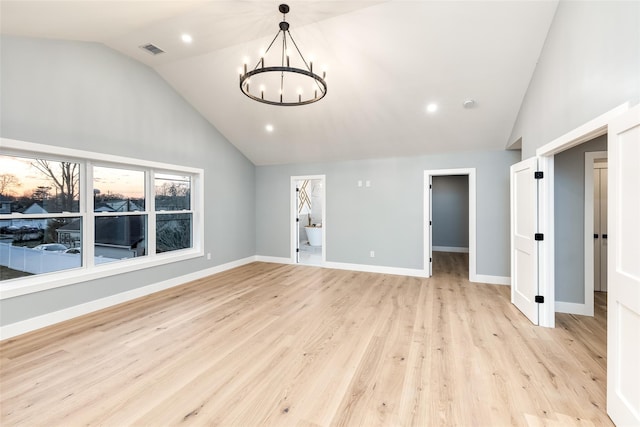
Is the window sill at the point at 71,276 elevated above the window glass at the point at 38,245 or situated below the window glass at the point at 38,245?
below

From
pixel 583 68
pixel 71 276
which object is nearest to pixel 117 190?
pixel 71 276

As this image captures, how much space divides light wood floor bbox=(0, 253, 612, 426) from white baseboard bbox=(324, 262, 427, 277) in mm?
1445

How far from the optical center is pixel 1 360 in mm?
2537

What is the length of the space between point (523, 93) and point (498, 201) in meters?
1.88

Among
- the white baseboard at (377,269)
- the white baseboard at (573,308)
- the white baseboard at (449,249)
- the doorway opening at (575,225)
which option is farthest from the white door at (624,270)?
the white baseboard at (449,249)

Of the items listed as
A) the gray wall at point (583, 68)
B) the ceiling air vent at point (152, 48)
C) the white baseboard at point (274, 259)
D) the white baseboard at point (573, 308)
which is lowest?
the white baseboard at point (573, 308)

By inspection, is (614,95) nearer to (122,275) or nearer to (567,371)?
(567,371)

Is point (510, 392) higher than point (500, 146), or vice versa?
point (500, 146)

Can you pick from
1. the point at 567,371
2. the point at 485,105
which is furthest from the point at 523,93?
the point at 567,371

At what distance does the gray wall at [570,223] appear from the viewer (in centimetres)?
347

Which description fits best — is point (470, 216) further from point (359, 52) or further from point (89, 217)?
point (89, 217)

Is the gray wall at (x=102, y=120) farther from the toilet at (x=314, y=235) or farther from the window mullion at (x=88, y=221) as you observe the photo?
the toilet at (x=314, y=235)

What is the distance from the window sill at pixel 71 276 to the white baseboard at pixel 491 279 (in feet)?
17.5

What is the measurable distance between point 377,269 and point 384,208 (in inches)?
50.4
